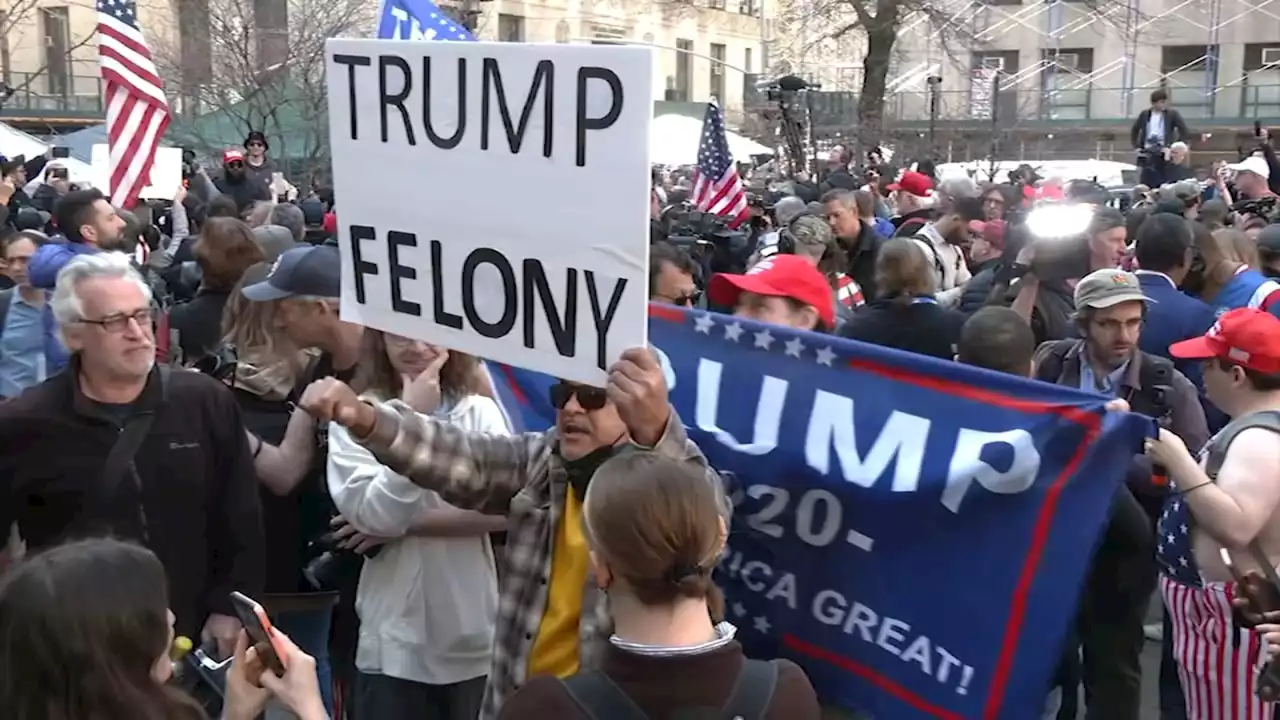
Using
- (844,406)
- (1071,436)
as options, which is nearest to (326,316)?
(844,406)

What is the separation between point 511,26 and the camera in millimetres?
46281

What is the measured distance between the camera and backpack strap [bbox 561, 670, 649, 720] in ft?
7.29

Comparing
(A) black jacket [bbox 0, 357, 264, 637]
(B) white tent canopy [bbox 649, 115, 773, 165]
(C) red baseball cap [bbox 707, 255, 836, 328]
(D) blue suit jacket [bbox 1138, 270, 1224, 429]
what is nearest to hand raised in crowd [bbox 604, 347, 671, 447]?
(A) black jacket [bbox 0, 357, 264, 637]

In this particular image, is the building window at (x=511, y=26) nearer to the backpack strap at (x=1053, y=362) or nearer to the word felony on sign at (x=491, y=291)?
the backpack strap at (x=1053, y=362)

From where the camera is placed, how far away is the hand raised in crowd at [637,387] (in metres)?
2.78

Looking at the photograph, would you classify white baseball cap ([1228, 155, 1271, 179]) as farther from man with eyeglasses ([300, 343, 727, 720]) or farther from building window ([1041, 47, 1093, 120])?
building window ([1041, 47, 1093, 120])

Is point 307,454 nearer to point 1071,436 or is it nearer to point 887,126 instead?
point 1071,436

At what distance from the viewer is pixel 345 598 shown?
4164 mm

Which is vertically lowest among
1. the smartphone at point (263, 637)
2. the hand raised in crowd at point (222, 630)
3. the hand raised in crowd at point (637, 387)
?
the hand raised in crowd at point (222, 630)

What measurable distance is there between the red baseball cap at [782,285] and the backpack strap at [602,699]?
2.71 meters

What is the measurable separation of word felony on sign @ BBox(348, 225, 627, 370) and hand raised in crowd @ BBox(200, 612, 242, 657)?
104 cm

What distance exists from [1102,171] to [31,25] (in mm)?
26622

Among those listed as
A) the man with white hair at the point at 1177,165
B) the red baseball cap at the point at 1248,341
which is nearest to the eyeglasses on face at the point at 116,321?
the red baseball cap at the point at 1248,341

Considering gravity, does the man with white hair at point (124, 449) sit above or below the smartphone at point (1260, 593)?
above
